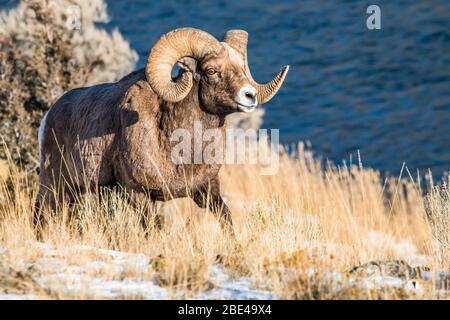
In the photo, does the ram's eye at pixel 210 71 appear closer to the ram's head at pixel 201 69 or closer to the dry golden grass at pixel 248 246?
the ram's head at pixel 201 69

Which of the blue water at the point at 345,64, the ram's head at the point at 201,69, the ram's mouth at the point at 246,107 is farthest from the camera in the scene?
the blue water at the point at 345,64

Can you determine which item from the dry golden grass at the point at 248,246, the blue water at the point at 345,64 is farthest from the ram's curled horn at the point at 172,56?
the blue water at the point at 345,64

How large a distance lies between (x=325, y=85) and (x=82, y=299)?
78.1 ft

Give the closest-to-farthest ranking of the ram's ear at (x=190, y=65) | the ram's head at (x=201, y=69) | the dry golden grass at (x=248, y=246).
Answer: the dry golden grass at (x=248, y=246), the ram's head at (x=201, y=69), the ram's ear at (x=190, y=65)

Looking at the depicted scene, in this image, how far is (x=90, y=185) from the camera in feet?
27.2

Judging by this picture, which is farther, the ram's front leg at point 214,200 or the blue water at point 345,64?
the blue water at point 345,64

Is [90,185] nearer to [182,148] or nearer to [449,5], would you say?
[182,148]

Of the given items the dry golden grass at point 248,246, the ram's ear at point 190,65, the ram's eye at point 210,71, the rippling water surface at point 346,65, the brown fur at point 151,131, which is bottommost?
the dry golden grass at point 248,246

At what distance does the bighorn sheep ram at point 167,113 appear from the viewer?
7.70 m

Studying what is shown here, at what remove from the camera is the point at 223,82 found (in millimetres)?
7672

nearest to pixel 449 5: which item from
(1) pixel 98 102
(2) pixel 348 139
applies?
(2) pixel 348 139

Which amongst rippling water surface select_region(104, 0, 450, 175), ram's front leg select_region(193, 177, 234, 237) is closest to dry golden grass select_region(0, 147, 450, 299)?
ram's front leg select_region(193, 177, 234, 237)

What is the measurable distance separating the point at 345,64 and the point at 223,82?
2301 centimetres

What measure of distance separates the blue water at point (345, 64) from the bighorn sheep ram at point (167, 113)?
46.9ft
